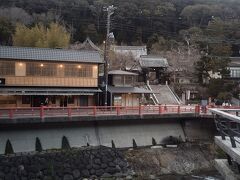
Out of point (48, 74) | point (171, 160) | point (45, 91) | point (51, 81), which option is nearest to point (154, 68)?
point (51, 81)

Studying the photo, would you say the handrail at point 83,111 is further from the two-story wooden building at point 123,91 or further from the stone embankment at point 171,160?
the two-story wooden building at point 123,91

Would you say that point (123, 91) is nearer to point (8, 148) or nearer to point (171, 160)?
point (171, 160)

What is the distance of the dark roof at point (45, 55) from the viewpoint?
27031 millimetres

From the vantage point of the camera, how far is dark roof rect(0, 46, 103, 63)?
27.0 m

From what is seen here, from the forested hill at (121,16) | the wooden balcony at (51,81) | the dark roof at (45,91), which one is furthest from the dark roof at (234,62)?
the dark roof at (45,91)

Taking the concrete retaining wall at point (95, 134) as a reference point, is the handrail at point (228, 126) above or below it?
above

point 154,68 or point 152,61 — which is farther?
point 154,68

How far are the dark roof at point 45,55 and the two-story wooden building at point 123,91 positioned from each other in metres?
2.87

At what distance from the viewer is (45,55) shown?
28297 mm

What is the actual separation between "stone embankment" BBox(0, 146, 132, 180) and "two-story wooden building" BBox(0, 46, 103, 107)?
19.8 feet

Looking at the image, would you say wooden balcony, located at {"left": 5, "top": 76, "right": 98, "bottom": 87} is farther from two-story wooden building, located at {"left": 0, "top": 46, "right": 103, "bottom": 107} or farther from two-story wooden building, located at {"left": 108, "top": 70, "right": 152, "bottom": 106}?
two-story wooden building, located at {"left": 108, "top": 70, "right": 152, "bottom": 106}

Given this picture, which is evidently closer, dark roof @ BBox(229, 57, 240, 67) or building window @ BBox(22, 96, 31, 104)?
building window @ BBox(22, 96, 31, 104)

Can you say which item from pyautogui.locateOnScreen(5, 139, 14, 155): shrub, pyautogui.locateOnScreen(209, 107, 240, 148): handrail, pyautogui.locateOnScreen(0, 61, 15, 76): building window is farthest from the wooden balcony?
pyautogui.locateOnScreen(209, 107, 240, 148): handrail

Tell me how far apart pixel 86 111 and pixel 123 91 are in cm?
601
